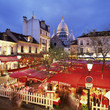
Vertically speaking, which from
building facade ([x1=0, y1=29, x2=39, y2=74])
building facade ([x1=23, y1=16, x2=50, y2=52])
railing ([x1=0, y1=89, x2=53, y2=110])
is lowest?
railing ([x1=0, y1=89, x2=53, y2=110])

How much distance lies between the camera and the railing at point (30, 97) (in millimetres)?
7407

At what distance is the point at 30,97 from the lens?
334 inches

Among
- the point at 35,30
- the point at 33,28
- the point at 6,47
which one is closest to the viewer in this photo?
the point at 6,47

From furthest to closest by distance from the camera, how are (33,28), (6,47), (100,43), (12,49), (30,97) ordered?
1. (33,28)
2. (12,49)
3. (6,47)
4. (100,43)
5. (30,97)

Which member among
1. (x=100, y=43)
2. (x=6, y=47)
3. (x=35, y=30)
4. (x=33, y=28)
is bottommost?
(x=100, y=43)

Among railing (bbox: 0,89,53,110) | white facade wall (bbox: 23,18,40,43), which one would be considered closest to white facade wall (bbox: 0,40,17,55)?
white facade wall (bbox: 23,18,40,43)

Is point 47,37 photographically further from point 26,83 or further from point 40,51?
point 26,83

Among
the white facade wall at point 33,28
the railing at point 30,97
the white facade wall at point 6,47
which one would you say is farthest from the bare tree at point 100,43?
the white facade wall at point 33,28

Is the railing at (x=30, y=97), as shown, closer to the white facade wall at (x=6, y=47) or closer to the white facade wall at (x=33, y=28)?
the white facade wall at (x=6, y=47)

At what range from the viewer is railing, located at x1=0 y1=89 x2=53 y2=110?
741 cm

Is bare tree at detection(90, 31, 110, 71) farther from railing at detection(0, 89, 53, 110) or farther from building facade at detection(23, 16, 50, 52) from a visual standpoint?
building facade at detection(23, 16, 50, 52)

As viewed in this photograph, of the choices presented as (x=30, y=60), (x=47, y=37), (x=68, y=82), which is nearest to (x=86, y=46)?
(x=47, y=37)

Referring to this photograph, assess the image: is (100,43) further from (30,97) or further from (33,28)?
(33,28)

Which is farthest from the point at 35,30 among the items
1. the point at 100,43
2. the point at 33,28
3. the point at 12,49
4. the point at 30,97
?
the point at 30,97
